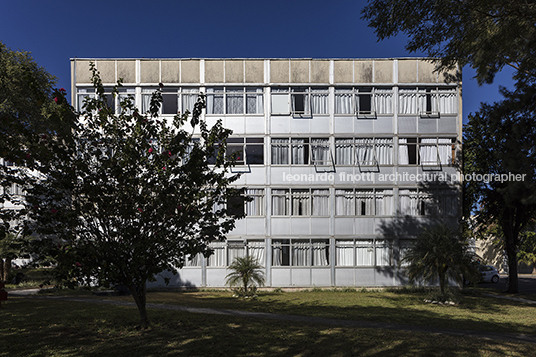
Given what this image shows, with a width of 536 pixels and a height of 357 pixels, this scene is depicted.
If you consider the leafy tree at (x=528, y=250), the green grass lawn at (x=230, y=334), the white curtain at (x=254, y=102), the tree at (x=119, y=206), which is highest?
the white curtain at (x=254, y=102)

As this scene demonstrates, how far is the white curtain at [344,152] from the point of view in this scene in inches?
948

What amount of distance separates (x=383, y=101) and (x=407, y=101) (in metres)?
1.44

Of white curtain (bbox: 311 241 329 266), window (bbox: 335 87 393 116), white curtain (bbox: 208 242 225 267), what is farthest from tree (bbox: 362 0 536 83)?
white curtain (bbox: 208 242 225 267)

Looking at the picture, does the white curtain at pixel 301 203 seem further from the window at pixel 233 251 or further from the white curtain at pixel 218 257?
the white curtain at pixel 218 257

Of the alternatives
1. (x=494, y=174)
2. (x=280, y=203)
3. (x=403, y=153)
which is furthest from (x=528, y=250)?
(x=280, y=203)

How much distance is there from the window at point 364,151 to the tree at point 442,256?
7.09m

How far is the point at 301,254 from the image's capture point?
23609 mm

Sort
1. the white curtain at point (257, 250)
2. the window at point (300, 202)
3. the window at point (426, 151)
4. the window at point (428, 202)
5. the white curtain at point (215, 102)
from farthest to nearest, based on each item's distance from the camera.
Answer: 1. the white curtain at point (215, 102)
2. the window at point (426, 151)
3. the window at point (428, 202)
4. the window at point (300, 202)
5. the white curtain at point (257, 250)

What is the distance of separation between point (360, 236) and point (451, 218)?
5489 mm

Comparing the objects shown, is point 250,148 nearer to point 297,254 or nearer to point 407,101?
point 297,254

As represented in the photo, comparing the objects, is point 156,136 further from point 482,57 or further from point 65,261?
point 482,57

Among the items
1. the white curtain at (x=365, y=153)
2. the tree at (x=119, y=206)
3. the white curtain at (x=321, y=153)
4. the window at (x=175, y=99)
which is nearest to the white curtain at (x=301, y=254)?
the white curtain at (x=321, y=153)

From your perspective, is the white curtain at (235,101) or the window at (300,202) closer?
the window at (300,202)

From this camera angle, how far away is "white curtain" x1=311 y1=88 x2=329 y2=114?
24.2m
